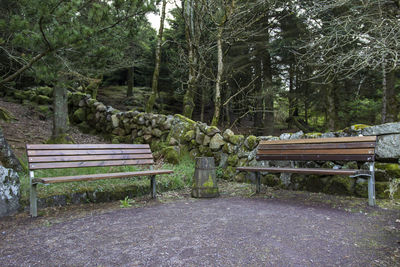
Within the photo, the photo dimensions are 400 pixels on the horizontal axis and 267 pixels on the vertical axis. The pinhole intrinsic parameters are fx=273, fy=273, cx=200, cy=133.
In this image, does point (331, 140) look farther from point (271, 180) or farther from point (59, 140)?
point (59, 140)

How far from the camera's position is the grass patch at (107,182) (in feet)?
12.7

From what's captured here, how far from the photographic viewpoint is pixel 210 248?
230 centimetres

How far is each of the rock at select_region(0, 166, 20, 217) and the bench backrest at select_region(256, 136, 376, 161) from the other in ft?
12.0

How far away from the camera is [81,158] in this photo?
3885 mm

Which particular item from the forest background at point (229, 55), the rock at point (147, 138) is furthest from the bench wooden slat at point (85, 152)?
the rock at point (147, 138)

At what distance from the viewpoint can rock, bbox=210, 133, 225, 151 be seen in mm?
5945

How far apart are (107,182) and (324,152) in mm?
3537

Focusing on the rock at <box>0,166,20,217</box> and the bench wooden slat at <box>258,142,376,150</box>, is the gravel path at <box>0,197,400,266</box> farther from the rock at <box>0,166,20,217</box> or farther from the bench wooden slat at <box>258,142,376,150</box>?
the bench wooden slat at <box>258,142,376,150</box>

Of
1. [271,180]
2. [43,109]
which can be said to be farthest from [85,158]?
[43,109]

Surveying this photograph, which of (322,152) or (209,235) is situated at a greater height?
(322,152)

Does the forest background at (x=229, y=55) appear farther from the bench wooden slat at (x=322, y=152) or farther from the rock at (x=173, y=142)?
the bench wooden slat at (x=322, y=152)

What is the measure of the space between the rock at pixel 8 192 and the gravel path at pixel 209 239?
0.61 m

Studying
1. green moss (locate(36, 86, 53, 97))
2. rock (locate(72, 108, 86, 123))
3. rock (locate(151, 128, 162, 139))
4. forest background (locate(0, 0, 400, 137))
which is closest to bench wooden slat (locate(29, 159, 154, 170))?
forest background (locate(0, 0, 400, 137))

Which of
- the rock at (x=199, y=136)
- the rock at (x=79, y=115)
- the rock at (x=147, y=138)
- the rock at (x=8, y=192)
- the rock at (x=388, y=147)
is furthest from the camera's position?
the rock at (x=79, y=115)
